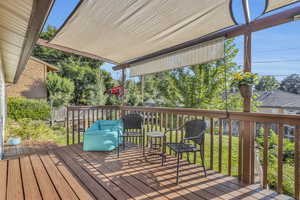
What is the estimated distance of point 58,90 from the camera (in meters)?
12.6

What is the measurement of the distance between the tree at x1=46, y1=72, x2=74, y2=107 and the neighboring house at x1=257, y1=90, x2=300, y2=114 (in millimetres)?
13568

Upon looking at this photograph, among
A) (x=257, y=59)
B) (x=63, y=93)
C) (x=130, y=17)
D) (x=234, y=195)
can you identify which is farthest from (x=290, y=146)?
(x=63, y=93)

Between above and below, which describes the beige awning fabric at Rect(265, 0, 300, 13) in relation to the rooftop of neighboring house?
above

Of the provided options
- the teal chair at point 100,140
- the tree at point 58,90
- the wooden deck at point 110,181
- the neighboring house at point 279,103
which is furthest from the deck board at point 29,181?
the neighboring house at point 279,103

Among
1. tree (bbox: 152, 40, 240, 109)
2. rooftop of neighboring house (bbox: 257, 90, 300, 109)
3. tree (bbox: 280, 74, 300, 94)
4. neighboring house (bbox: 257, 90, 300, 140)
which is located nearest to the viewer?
tree (bbox: 152, 40, 240, 109)

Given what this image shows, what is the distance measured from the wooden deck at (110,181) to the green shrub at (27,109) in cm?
797

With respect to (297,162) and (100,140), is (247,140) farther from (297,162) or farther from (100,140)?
(100,140)

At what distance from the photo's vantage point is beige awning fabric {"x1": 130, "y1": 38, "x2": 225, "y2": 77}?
9.05ft

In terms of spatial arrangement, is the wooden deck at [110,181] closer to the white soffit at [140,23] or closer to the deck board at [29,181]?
the deck board at [29,181]

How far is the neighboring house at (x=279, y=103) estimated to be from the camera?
12.2m

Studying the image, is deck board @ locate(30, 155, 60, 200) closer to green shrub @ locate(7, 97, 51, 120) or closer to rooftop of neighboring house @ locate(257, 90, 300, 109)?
green shrub @ locate(7, 97, 51, 120)

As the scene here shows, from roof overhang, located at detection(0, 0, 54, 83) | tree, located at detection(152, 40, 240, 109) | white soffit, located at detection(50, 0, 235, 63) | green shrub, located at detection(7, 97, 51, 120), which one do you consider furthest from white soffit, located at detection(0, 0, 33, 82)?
green shrub, located at detection(7, 97, 51, 120)

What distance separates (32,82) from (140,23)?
12739 millimetres

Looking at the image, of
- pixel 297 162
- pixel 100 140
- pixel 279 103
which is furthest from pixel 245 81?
pixel 279 103
